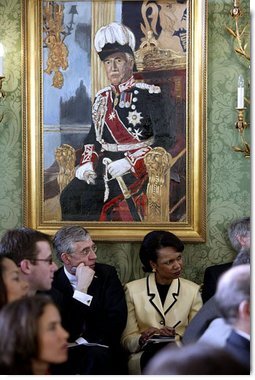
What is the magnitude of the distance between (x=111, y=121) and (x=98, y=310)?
1120 mm

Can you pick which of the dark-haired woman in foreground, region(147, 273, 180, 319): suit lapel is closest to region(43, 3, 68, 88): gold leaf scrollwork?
region(147, 273, 180, 319): suit lapel

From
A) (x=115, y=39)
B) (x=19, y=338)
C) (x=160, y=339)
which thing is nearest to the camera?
(x=19, y=338)

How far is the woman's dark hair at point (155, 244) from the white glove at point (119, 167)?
425mm

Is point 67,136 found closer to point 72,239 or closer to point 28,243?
point 72,239

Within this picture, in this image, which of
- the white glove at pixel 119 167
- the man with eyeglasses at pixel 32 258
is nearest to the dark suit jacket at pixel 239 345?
the man with eyeglasses at pixel 32 258

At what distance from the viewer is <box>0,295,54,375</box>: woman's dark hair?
2521 millimetres

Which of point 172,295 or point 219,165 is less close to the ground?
point 219,165

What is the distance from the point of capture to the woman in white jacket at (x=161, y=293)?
4609 mm

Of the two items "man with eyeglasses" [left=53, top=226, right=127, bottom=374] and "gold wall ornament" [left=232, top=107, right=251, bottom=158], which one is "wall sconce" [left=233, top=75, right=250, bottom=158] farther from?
"man with eyeglasses" [left=53, top=226, right=127, bottom=374]

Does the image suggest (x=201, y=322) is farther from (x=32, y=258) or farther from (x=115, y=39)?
(x=115, y=39)

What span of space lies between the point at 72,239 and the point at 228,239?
0.91 m

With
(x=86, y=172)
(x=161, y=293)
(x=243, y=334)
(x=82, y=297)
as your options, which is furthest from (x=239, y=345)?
(x=86, y=172)

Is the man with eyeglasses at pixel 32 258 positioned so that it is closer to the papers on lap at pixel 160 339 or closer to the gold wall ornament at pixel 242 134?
the papers on lap at pixel 160 339

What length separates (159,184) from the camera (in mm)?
4922
